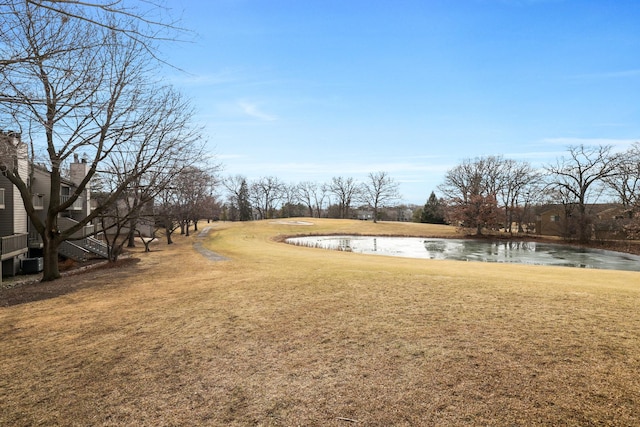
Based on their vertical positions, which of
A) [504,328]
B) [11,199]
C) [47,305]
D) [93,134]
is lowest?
[47,305]

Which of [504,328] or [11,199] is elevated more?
[11,199]

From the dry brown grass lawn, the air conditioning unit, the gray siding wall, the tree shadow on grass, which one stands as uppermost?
the gray siding wall

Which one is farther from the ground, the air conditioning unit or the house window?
the house window

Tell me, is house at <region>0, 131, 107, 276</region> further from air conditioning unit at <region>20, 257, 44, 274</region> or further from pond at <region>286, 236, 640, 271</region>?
pond at <region>286, 236, 640, 271</region>

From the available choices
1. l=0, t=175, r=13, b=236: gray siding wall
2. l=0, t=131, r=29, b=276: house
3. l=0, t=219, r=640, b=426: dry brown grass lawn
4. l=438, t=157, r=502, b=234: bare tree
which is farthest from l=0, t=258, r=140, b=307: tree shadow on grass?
l=438, t=157, r=502, b=234: bare tree

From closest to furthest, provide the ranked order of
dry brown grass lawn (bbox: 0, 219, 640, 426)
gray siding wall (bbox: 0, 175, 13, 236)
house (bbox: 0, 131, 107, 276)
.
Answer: dry brown grass lawn (bbox: 0, 219, 640, 426) < house (bbox: 0, 131, 107, 276) < gray siding wall (bbox: 0, 175, 13, 236)

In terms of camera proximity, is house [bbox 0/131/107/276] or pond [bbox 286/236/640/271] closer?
house [bbox 0/131/107/276]

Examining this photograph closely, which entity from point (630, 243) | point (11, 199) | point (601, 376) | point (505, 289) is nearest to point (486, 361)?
point (601, 376)

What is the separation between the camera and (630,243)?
34438 mm

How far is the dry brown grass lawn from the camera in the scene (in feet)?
11.6

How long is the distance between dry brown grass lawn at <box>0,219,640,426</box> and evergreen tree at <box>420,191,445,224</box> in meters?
57.8

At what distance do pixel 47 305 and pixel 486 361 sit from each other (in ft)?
32.3

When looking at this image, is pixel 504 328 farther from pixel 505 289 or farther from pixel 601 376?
pixel 505 289

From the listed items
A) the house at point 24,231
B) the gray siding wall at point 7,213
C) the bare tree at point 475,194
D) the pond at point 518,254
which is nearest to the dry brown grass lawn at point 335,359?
the house at point 24,231
